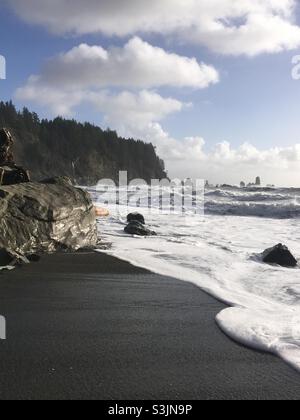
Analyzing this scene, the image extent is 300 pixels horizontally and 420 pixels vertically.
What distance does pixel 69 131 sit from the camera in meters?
77.7

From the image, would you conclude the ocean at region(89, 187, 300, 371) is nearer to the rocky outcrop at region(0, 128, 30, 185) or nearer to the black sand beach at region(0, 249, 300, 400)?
the black sand beach at region(0, 249, 300, 400)

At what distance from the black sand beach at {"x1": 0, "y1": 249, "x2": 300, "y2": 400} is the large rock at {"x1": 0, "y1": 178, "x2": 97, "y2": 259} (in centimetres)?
157

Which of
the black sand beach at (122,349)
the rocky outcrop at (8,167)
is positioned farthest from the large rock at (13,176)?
the black sand beach at (122,349)

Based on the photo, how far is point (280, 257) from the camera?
Result: 6.88 metres

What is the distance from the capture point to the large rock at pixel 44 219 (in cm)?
632

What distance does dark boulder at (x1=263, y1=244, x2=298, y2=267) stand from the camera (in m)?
6.75

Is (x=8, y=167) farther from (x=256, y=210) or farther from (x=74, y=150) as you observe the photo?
(x=74, y=150)

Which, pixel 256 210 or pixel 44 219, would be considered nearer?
pixel 44 219

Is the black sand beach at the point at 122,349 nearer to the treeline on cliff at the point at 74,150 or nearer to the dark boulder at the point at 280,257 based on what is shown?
the dark boulder at the point at 280,257

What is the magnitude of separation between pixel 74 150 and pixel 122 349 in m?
74.3

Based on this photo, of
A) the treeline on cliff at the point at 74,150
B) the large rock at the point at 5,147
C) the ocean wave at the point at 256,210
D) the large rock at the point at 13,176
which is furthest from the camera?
the treeline on cliff at the point at 74,150

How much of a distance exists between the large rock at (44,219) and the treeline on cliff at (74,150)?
59880mm

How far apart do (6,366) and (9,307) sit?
4.18 feet

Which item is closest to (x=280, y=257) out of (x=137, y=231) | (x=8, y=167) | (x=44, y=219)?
(x=137, y=231)
